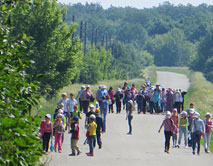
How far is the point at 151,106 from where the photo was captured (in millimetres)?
37344

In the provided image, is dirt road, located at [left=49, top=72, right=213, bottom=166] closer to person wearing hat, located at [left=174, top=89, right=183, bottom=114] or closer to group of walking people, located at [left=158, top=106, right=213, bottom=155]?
group of walking people, located at [left=158, top=106, right=213, bottom=155]

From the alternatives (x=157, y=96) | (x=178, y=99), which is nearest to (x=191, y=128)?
(x=178, y=99)

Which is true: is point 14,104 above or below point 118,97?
above

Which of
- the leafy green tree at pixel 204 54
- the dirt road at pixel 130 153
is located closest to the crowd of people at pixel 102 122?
the dirt road at pixel 130 153

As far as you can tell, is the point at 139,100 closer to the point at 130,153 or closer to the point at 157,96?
the point at 157,96

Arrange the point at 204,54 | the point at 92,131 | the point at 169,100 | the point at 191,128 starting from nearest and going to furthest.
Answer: the point at 92,131, the point at 191,128, the point at 169,100, the point at 204,54

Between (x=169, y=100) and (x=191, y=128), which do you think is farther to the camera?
(x=169, y=100)

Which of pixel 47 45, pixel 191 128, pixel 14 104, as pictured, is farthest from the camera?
pixel 47 45

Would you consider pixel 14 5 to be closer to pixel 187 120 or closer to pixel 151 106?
pixel 187 120

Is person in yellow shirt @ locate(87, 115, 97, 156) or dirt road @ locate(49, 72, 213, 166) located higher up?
person in yellow shirt @ locate(87, 115, 97, 156)

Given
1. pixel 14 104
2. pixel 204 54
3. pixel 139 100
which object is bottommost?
pixel 139 100

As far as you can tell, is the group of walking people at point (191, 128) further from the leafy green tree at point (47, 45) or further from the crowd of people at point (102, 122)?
the leafy green tree at point (47, 45)

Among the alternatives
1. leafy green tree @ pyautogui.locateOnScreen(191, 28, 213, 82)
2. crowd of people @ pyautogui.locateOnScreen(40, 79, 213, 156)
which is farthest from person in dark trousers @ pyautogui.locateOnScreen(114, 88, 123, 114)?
leafy green tree @ pyautogui.locateOnScreen(191, 28, 213, 82)

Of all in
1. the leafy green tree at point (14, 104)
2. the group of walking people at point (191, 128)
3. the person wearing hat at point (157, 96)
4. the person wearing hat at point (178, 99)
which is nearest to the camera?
the leafy green tree at point (14, 104)
